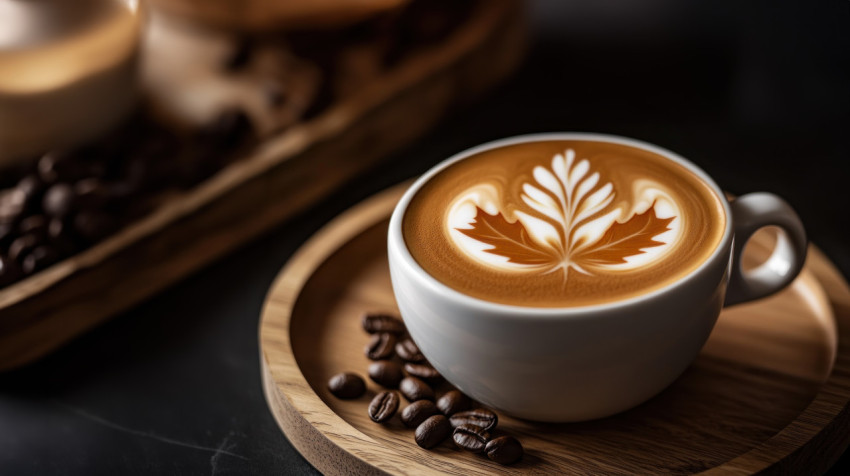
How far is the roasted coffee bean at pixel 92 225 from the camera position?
141 centimetres

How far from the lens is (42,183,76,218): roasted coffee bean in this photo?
4.77 ft

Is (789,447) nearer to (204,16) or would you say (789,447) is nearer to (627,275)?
(627,275)

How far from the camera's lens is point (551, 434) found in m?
1.05

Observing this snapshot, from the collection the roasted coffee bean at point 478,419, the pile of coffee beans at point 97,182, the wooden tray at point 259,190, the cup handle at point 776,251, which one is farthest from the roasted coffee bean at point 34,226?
the cup handle at point 776,251

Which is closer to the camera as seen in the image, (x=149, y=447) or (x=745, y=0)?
(x=149, y=447)

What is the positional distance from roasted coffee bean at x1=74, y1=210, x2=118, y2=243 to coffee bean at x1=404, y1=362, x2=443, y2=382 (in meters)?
0.60

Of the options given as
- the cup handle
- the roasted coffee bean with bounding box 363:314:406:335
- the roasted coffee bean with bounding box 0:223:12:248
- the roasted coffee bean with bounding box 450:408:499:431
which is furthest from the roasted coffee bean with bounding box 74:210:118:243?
the cup handle

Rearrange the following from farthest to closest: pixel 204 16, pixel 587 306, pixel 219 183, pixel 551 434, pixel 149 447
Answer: pixel 204 16 → pixel 219 183 → pixel 149 447 → pixel 551 434 → pixel 587 306

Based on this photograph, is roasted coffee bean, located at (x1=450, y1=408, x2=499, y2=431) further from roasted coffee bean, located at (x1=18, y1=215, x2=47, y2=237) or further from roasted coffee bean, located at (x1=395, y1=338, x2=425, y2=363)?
roasted coffee bean, located at (x1=18, y1=215, x2=47, y2=237)

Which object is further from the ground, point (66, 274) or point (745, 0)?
point (745, 0)

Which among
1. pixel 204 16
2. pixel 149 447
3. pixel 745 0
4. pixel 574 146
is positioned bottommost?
pixel 149 447

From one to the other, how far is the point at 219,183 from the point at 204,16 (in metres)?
0.55

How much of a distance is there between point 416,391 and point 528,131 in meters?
0.92

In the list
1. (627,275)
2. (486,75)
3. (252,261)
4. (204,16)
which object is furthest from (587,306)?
(204,16)
